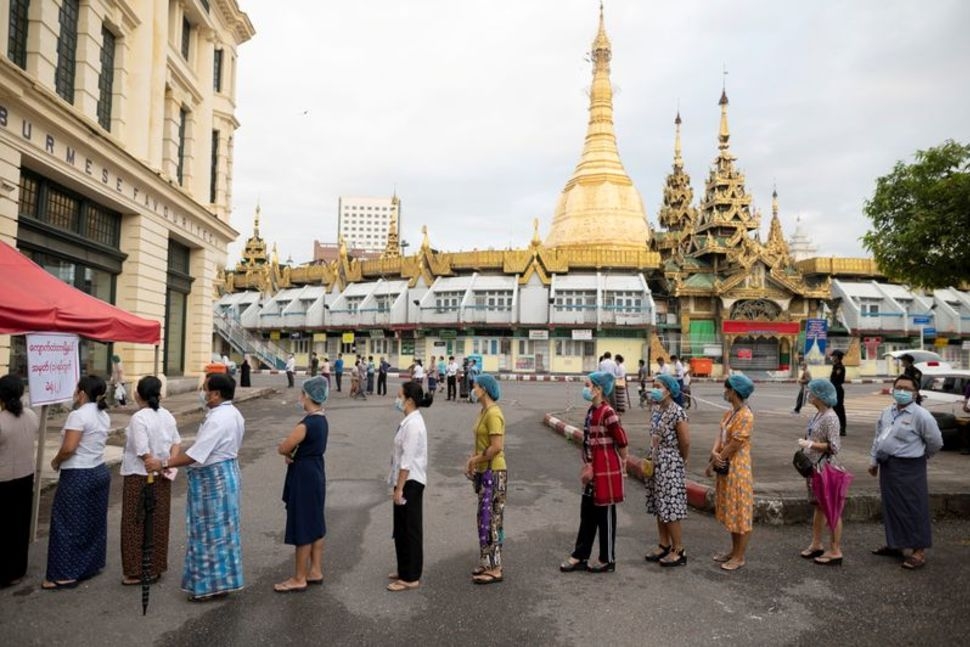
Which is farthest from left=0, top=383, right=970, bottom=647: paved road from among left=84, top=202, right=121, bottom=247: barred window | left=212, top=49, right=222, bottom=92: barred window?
left=212, top=49, right=222, bottom=92: barred window

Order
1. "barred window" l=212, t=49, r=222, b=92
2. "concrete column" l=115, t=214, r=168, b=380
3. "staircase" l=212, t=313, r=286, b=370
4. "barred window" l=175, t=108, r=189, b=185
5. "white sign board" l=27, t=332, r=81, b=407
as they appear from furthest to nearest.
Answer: "staircase" l=212, t=313, r=286, b=370 < "barred window" l=212, t=49, r=222, b=92 < "barred window" l=175, t=108, r=189, b=185 < "concrete column" l=115, t=214, r=168, b=380 < "white sign board" l=27, t=332, r=81, b=407

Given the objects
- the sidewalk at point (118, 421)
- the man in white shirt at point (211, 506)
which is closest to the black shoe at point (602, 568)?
the man in white shirt at point (211, 506)

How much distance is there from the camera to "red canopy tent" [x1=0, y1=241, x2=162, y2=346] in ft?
18.4

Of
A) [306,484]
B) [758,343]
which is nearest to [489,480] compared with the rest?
[306,484]

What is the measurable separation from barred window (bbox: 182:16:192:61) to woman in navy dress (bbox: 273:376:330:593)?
67.4 ft

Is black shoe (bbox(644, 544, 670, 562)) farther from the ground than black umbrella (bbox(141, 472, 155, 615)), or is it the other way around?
black umbrella (bbox(141, 472, 155, 615))

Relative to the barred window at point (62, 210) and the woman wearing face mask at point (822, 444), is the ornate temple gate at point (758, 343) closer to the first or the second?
the barred window at point (62, 210)

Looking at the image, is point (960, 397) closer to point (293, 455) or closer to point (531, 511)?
point (531, 511)

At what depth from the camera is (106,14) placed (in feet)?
47.7

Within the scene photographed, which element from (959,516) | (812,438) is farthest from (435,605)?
(959,516)

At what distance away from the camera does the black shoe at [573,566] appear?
16.5ft

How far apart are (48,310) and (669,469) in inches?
240

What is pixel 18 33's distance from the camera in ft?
38.5

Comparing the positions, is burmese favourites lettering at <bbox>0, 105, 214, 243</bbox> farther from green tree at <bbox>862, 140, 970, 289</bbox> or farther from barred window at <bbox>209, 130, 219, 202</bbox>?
green tree at <bbox>862, 140, 970, 289</bbox>
